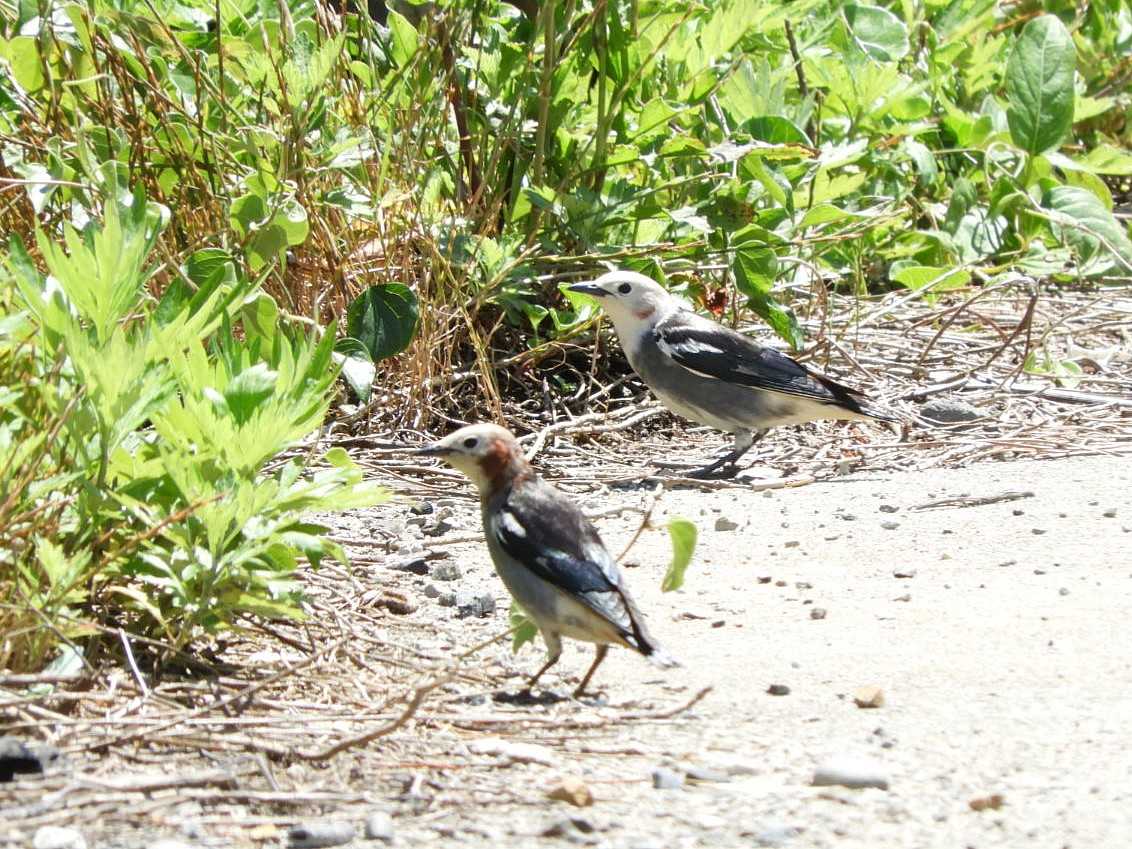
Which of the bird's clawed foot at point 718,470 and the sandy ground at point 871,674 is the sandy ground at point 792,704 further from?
the bird's clawed foot at point 718,470

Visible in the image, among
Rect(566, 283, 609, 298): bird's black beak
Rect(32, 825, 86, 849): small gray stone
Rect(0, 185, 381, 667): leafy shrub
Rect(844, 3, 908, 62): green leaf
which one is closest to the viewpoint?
Rect(32, 825, 86, 849): small gray stone

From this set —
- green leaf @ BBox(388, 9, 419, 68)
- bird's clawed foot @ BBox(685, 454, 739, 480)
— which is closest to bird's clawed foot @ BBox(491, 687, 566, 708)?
bird's clawed foot @ BBox(685, 454, 739, 480)

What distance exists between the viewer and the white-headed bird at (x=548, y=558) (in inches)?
144

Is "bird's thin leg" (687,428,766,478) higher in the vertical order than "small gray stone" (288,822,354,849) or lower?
lower

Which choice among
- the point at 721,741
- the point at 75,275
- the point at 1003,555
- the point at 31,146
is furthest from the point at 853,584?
the point at 31,146

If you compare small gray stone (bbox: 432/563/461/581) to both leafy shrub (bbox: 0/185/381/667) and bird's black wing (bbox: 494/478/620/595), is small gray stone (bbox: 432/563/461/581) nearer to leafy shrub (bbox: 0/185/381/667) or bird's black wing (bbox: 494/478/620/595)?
bird's black wing (bbox: 494/478/620/595)

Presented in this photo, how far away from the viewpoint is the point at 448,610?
4371mm

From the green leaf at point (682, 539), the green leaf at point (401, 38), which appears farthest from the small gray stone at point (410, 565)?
the green leaf at point (401, 38)

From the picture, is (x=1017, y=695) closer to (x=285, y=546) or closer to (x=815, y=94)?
(x=285, y=546)

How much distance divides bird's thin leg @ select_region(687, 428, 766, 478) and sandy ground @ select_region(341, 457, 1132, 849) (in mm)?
343

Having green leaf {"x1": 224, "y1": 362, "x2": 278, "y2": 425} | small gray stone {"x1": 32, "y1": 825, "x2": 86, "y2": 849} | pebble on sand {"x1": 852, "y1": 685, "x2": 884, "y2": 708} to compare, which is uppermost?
green leaf {"x1": 224, "y1": 362, "x2": 278, "y2": 425}

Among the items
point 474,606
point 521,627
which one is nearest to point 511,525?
point 521,627

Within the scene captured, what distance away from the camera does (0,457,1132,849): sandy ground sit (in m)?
2.82

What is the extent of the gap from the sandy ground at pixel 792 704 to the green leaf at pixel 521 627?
0.35 feet
